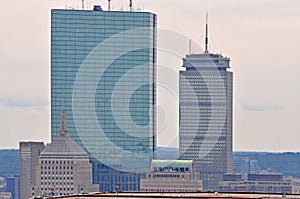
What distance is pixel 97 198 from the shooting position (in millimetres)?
72625

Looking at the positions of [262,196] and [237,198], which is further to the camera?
[262,196]

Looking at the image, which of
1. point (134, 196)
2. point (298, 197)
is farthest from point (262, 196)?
point (134, 196)

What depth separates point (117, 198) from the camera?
72625 mm

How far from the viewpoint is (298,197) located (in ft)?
251

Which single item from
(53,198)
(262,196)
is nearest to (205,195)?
(262,196)

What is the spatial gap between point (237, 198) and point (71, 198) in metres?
8.28

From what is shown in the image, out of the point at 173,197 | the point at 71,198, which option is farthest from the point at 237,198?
the point at 71,198

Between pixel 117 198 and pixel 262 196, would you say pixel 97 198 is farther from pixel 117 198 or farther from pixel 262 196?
pixel 262 196

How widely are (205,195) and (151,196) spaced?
14.2ft

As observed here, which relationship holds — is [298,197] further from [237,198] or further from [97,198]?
[97,198]

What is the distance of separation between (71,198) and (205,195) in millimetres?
7131

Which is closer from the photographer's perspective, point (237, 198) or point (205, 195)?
point (237, 198)

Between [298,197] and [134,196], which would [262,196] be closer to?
[298,197]

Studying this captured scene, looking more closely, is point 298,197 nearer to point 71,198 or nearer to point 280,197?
point 280,197
